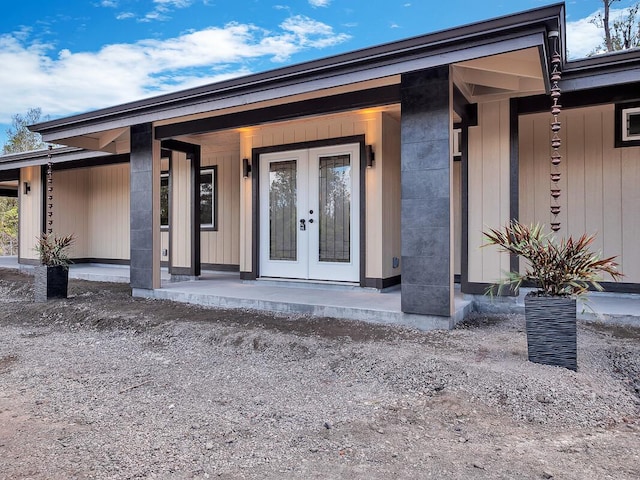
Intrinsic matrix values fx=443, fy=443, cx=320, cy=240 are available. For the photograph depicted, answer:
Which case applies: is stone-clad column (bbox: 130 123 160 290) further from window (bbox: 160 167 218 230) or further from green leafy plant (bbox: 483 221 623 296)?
green leafy plant (bbox: 483 221 623 296)

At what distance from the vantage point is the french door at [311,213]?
19.1 ft

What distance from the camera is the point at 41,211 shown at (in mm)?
9812

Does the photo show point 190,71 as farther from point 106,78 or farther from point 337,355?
point 337,355

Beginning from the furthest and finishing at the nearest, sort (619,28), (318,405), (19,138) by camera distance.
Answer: (19,138)
(619,28)
(318,405)

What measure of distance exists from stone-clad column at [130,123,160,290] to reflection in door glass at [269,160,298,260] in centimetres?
156

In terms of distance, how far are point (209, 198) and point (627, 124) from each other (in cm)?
650

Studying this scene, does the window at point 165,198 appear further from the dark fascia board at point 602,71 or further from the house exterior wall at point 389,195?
the dark fascia board at point 602,71

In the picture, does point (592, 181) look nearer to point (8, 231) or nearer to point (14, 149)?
point (8, 231)

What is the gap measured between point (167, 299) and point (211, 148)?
127 inches

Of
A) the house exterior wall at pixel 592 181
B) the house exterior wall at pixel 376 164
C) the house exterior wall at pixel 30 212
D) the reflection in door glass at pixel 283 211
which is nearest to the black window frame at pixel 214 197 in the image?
the reflection in door glass at pixel 283 211

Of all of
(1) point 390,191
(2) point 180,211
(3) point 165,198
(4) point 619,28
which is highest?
(4) point 619,28

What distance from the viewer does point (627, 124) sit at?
498 cm

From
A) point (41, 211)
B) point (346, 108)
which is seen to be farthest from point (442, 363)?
point (41, 211)

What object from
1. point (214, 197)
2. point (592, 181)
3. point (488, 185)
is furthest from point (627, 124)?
point (214, 197)
